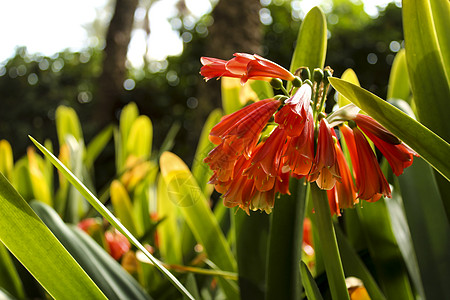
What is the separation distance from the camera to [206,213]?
85cm

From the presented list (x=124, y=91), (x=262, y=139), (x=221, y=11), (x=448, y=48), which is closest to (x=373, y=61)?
(x=221, y=11)

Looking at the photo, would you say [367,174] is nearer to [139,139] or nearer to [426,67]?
[426,67]

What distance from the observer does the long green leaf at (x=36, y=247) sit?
1.54 ft

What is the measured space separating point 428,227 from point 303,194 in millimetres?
203

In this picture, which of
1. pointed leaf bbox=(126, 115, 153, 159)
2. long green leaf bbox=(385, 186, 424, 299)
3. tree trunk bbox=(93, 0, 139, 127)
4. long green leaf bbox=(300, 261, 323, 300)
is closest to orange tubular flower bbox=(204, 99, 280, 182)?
long green leaf bbox=(300, 261, 323, 300)

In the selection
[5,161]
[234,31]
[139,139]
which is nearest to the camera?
[5,161]

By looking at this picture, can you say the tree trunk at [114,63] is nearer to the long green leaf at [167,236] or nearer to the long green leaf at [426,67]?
the long green leaf at [167,236]

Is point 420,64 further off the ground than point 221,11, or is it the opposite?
point 221,11

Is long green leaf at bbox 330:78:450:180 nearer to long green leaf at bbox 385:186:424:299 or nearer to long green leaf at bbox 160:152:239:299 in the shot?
long green leaf at bbox 385:186:424:299

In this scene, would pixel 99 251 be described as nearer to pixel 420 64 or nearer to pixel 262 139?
pixel 262 139

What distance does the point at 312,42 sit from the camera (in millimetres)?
693

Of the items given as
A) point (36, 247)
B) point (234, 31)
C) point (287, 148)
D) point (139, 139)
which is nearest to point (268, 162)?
point (287, 148)

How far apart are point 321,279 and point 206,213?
268mm

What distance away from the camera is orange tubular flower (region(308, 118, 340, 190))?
1.34 ft
